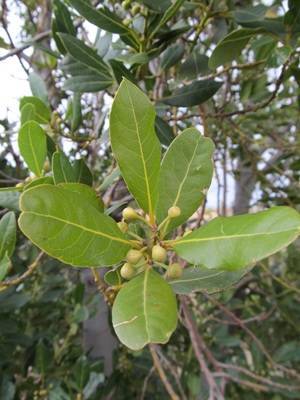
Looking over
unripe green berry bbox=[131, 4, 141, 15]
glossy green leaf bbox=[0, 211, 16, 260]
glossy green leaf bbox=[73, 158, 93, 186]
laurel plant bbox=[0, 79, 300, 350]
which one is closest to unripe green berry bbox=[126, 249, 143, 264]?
laurel plant bbox=[0, 79, 300, 350]

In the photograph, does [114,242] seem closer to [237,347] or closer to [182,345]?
[182,345]

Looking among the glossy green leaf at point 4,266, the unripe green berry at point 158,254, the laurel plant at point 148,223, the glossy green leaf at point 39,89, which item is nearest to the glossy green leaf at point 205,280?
the laurel plant at point 148,223

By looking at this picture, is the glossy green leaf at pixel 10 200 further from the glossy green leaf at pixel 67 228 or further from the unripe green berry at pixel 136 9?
the unripe green berry at pixel 136 9

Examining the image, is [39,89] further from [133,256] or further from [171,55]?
Answer: [133,256]

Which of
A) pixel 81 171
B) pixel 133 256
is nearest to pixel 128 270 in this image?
pixel 133 256

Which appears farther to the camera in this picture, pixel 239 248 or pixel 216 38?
pixel 216 38

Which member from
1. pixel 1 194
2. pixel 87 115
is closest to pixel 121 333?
pixel 1 194

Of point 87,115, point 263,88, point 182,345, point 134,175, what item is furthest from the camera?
point 182,345
